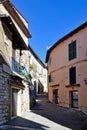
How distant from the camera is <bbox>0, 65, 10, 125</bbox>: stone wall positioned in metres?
16.0

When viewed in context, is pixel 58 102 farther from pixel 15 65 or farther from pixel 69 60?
pixel 15 65

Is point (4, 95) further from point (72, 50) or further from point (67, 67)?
point (67, 67)

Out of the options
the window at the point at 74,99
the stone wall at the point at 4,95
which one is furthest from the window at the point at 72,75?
the stone wall at the point at 4,95

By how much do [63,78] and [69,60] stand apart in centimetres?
266

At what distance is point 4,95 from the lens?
16.8 metres

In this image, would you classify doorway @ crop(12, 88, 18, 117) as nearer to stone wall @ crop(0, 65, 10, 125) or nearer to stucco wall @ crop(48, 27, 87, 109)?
stone wall @ crop(0, 65, 10, 125)

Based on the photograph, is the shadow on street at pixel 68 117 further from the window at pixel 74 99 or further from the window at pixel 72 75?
the window at pixel 72 75

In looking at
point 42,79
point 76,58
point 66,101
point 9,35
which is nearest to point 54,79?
point 66,101

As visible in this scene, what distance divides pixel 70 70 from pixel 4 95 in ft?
43.6

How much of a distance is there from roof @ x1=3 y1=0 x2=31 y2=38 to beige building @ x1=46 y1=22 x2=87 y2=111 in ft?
14.8

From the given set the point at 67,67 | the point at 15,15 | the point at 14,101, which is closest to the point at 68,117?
the point at 14,101

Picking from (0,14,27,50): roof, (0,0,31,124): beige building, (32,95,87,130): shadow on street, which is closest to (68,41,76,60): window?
(32,95,87,130): shadow on street

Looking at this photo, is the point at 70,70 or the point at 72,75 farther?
the point at 70,70

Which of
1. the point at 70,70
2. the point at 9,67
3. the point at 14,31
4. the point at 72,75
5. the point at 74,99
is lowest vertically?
the point at 74,99
